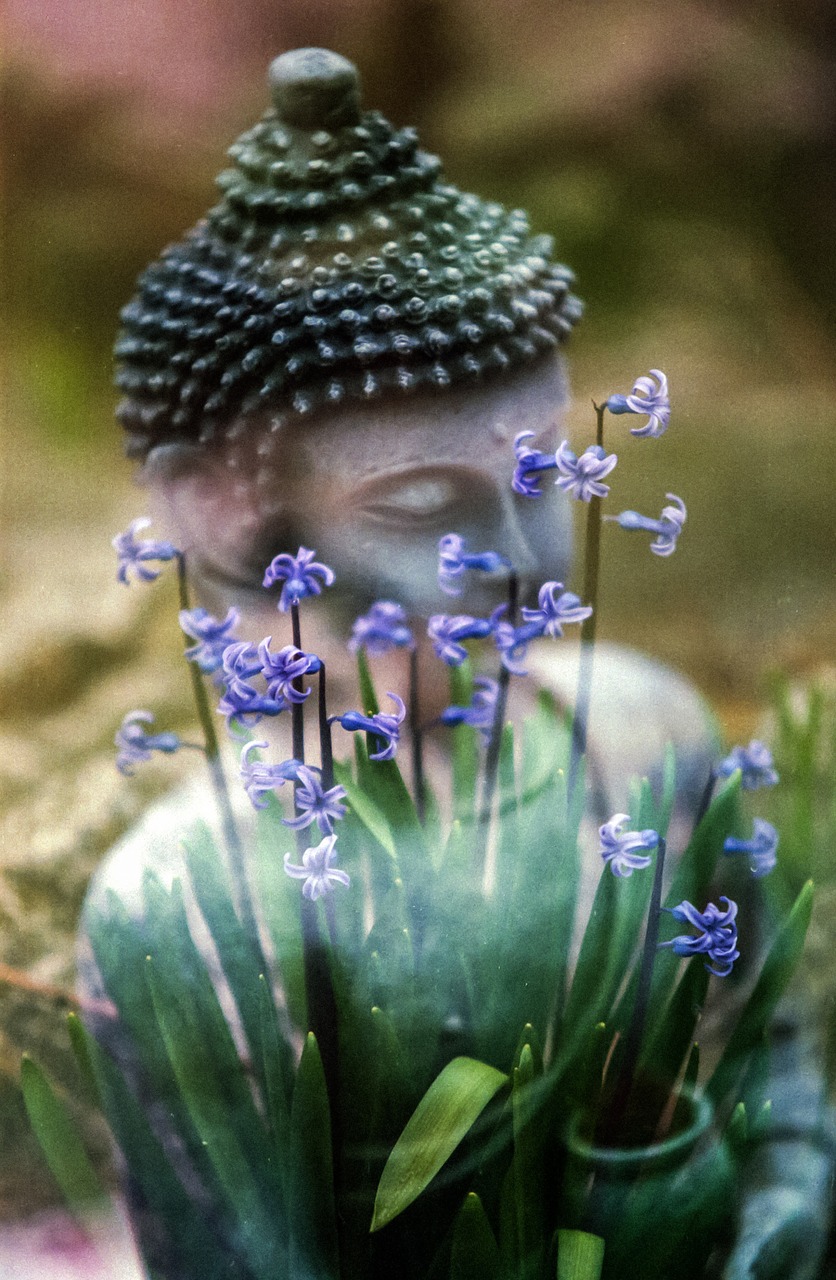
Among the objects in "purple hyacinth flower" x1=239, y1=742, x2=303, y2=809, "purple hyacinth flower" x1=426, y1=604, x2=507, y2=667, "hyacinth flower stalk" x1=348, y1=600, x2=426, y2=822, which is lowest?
"purple hyacinth flower" x1=239, y1=742, x2=303, y2=809

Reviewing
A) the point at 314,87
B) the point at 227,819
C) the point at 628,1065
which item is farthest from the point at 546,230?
the point at 628,1065

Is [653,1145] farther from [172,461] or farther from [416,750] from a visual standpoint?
[172,461]

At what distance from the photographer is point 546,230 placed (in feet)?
2.82

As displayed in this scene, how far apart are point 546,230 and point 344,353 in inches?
8.5

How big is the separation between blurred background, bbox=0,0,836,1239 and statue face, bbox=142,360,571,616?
2.5 inches

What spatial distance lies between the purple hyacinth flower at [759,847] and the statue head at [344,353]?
253mm

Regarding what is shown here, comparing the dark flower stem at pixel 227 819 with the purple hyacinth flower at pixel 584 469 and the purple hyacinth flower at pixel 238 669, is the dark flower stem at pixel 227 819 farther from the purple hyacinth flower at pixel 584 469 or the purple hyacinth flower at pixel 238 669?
the purple hyacinth flower at pixel 584 469

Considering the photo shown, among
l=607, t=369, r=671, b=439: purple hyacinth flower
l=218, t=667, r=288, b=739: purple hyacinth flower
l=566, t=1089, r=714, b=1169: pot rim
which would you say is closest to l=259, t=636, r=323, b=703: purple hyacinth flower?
l=218, t=667, r=288, b=739: purple hyacinth flower

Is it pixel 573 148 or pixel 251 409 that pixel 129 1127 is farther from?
pixel 573 148

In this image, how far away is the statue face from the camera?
79cm

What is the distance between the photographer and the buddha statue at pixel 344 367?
0.76 m

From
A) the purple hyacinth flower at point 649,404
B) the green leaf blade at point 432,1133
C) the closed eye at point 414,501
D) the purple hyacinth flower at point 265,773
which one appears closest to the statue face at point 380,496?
the closed eye at point 414,501

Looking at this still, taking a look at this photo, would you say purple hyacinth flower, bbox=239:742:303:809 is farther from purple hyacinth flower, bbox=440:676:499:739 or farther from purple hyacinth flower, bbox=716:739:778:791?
purple hyacinth flower, bbox=716:739:778:791

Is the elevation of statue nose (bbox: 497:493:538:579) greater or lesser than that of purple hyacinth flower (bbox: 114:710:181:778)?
greater
